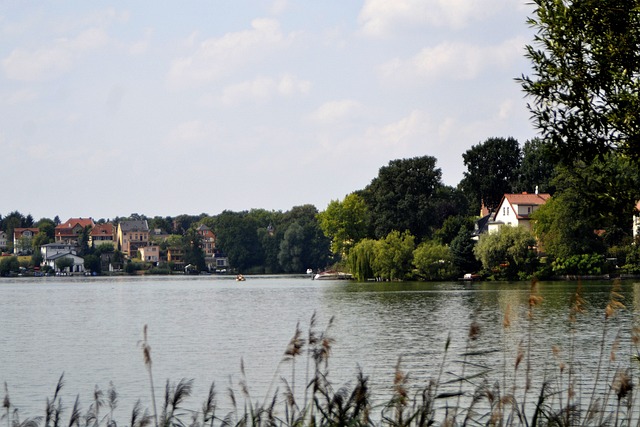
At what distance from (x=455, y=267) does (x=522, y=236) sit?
1127 cm

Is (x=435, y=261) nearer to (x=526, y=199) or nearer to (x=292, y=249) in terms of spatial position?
(x=526, y=199)

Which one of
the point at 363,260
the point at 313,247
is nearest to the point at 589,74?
the point at 363,260

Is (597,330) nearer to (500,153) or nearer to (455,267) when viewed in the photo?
(455,267)

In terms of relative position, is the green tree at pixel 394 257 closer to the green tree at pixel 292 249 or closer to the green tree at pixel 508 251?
the green tree at pixel 508 251

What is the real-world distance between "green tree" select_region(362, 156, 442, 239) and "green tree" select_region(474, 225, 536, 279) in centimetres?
1884

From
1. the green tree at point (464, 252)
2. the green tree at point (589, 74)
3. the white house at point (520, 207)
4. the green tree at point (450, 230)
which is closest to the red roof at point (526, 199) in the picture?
the white house at point (520, 207)

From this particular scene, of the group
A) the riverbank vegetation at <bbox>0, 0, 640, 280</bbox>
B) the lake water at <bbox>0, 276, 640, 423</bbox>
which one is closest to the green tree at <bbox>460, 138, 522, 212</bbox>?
the riverbank vegetation at <bbox>0, 0, 640, 280</bbox>

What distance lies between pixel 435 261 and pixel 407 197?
1315 cm

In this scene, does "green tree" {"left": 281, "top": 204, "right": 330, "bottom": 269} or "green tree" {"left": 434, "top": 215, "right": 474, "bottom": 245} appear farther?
"green tree" {"left": 281, "top": 204, "right": 330, "bottom": 269}

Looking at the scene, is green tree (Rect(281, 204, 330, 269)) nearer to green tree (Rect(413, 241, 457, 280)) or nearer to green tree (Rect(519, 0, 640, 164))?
green tree (Rect(413, 241, 457, 280))

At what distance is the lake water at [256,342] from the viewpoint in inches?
896

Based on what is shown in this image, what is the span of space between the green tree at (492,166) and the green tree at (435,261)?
1921 centimetres

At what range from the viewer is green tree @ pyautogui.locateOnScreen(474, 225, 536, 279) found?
8531cm

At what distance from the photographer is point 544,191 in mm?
114188
